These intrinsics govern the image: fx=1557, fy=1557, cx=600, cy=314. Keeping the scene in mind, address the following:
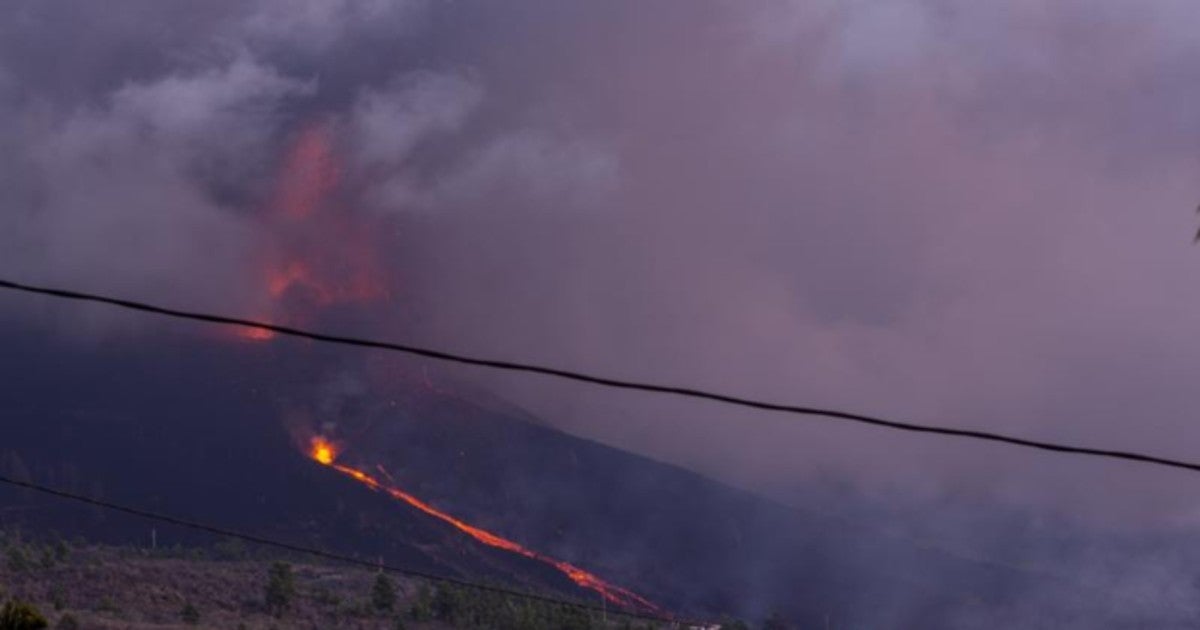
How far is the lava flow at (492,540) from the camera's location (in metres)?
80.9

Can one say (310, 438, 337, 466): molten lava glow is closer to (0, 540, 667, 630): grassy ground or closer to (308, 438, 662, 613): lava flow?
(308, 438, 662, 613): lava flow

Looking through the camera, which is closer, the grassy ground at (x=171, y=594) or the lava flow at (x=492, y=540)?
the grassy ground at (x=171, y=594)

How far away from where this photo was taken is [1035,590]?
9481 cm

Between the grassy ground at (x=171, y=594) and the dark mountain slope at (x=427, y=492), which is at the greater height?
the dark mountain slope at (x=427, y=492)

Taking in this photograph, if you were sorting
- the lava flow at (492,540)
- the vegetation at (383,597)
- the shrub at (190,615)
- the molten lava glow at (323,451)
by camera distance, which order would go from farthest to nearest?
the molten lava glow at (323,451) < the lava flow at (492,540) < the vegetation at (383,597) < the shrub at (190,615)

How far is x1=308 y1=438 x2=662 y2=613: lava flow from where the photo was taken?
80938 mm

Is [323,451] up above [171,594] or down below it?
above

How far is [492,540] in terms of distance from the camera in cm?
8988

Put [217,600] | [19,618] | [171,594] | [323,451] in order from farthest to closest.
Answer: [323,451] < [217,600] < [171,594] < [19,618]

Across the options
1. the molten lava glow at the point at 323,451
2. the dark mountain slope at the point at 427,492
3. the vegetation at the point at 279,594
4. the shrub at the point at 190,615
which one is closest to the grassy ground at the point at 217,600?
the shrub at the point at 190,615

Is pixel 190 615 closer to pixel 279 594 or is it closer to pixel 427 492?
pixel 279 594

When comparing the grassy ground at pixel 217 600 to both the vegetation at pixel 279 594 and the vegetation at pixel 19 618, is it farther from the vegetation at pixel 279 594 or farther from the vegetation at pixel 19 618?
the vegetation at pixel 19 618

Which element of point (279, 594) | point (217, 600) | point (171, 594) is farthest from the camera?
point (217, 600)

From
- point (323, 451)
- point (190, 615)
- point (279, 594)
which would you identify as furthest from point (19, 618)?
point (323, 451)
